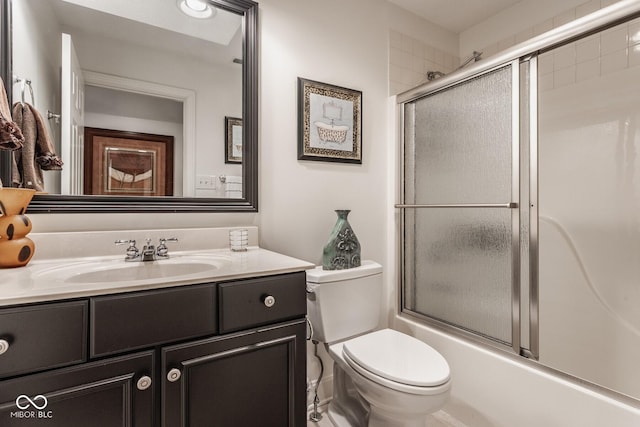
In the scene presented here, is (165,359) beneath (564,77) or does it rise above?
beneath

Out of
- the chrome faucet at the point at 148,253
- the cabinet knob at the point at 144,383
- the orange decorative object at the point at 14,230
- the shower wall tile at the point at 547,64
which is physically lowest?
the cabinet knob at the point at 144,383

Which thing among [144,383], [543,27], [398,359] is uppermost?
[543,27]

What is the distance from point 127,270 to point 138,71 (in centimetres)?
81

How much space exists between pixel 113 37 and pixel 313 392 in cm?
184

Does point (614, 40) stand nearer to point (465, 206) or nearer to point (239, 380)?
point (465, 206)

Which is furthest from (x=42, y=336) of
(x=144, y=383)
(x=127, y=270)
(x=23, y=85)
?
(x=23, y=85)

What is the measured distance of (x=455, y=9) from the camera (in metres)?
2.06

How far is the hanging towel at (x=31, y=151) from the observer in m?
1.09

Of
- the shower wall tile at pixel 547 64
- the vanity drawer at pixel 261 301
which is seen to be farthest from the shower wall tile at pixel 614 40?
the vanity drawer at pixel 261 301

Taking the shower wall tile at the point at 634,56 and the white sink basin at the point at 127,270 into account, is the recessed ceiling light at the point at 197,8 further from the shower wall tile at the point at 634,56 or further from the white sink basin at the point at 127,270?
the shower wall tile at the point at 634,56

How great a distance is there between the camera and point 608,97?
67.4 inches

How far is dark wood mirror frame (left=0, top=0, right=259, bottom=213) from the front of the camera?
1081 mm

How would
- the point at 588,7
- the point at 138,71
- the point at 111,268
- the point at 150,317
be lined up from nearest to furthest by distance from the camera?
the point at 150,317 → the point at 111,268 → the point at 138,71 → the point at 588,7

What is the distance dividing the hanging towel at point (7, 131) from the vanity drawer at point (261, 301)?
0.78 m
